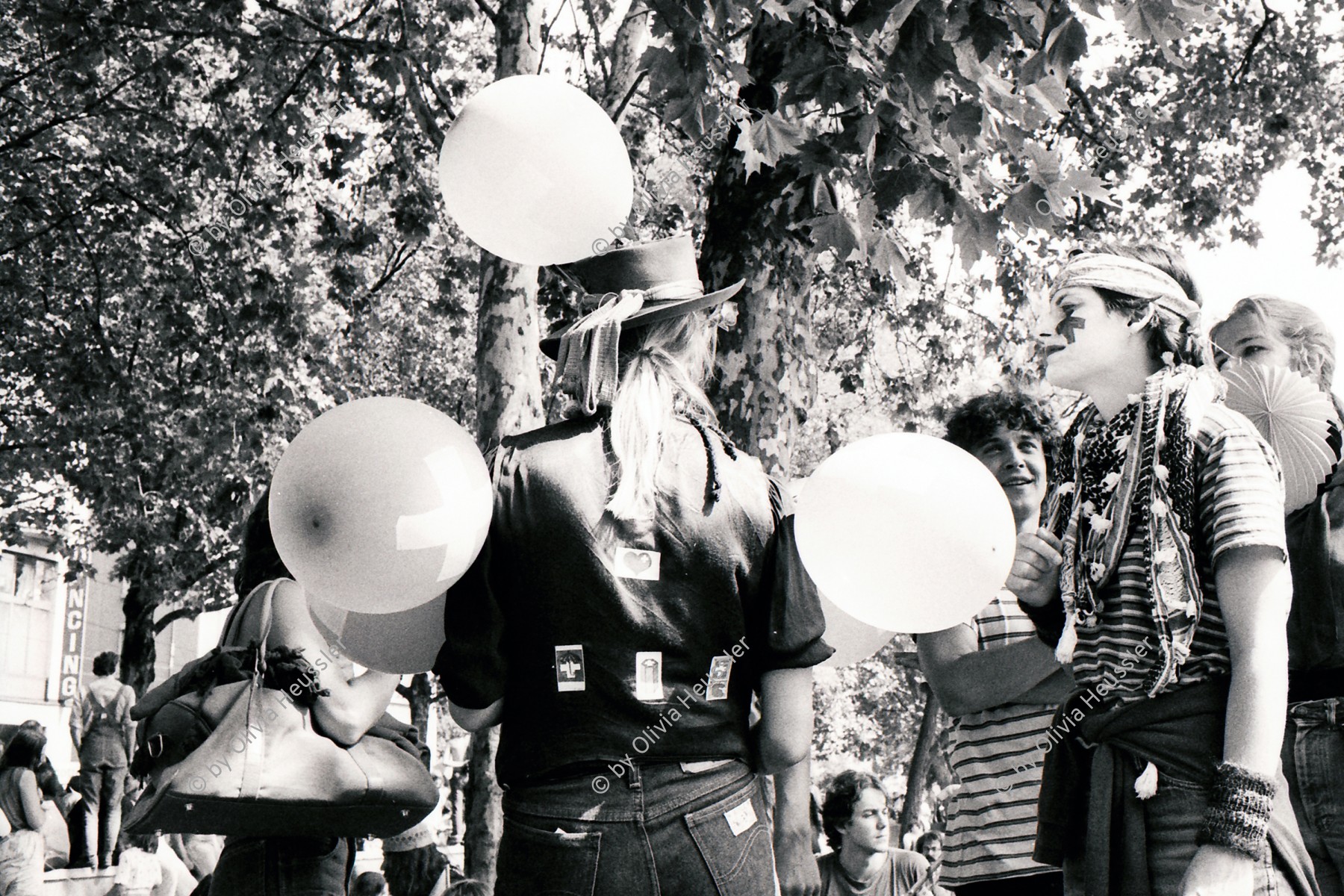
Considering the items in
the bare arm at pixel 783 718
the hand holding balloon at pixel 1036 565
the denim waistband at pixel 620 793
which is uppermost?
the hand holding balloon at pixel 1036 565

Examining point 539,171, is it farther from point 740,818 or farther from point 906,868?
point 906,868

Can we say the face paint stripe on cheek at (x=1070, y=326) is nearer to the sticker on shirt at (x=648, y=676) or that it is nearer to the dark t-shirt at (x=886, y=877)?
the sticker on shirt at (x=648, y=676)

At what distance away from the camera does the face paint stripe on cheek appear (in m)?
2.64

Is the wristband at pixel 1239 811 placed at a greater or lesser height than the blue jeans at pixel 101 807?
lesser

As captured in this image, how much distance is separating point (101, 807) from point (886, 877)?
34.6ft

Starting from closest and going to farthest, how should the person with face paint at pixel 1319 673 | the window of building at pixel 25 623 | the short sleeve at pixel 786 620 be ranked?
the short sleeve at pixel 786 620
the person with face paint at pixel 1319 673
the window of building at pixel 25 623

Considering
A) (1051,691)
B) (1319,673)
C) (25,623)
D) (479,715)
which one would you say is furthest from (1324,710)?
(25,623)

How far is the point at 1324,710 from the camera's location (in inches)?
128

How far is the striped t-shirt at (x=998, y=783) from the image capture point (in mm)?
3223

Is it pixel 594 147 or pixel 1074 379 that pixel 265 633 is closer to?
pixel 594 147

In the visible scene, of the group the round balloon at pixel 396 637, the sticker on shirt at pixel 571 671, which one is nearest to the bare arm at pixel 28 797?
the round balloon at pixel 396 637

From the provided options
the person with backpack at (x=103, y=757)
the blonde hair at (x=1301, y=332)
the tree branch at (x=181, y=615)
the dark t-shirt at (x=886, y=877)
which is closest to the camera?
the blonde hair at (x=1301, y=332)

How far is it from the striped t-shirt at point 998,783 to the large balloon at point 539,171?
138cm

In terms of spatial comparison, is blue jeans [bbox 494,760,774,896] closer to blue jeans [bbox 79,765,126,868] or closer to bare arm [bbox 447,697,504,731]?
bare arm [bbox 447,697,504,731]
